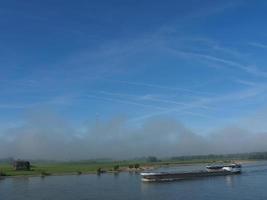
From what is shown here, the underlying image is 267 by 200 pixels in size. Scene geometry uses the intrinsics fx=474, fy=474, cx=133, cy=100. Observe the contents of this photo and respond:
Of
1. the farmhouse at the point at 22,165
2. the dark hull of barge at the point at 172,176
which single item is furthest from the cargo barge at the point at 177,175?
the farmhouse at the point at 22,165

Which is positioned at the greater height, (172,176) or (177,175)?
(177,175)

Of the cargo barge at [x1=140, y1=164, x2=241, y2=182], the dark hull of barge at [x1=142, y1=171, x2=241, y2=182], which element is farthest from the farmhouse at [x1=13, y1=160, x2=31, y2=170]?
the dark hull of barge at [x1=142, y1=171, x2=241, y2=182]

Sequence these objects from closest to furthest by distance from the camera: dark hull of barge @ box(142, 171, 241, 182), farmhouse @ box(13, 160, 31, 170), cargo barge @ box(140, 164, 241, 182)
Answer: dark hull of barge @ box(142, 171, 241, 182)
cargo barge @ box(140, 164, 241, 182)
farmhouse @ box(13, 160, 31, 170)

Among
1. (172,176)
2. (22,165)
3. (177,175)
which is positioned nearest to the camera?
(172,176)

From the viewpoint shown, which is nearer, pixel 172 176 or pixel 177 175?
pixel 172 176

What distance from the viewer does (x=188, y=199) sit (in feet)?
229

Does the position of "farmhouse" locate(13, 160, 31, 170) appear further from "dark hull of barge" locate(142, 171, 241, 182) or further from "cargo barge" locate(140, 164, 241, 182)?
"dark hull of barge" locate(142, 171, 241, 182)

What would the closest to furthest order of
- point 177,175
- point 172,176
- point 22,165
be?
point 172,176
point 177,175
point 22,165

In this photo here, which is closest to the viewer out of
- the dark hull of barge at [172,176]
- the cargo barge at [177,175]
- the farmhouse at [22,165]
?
the dark hull of barge at [172,176]

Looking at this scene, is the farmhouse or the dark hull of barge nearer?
the dark hull of barge

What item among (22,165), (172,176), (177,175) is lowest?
(172,176)

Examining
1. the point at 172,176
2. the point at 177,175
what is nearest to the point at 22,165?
the point at 172,176

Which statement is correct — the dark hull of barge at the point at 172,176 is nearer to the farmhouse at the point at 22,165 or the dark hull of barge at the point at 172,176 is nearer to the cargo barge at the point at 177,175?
the cargo barge at the point at 177,175

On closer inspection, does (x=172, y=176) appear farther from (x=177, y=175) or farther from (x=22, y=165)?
(x=22, y=165)
